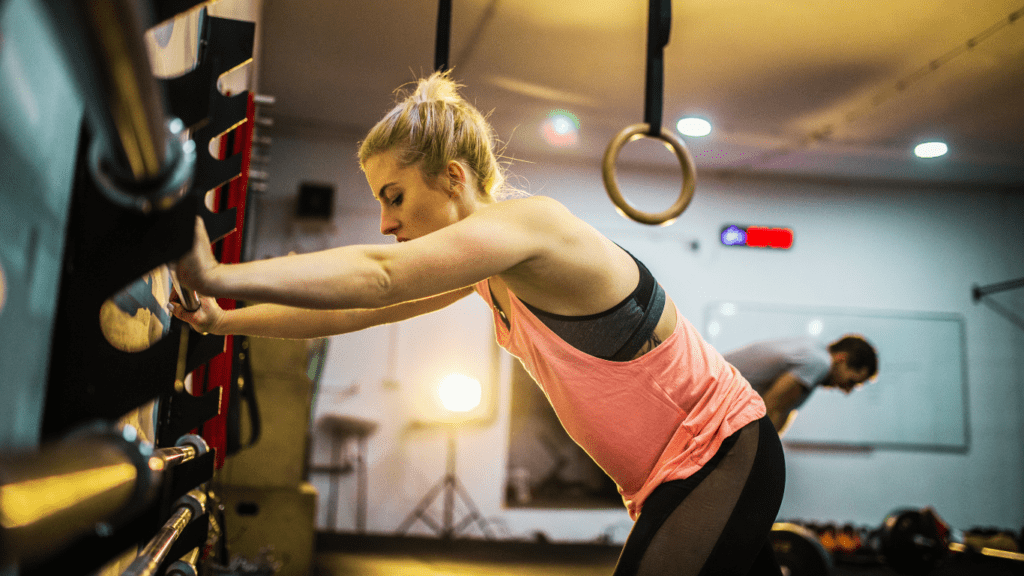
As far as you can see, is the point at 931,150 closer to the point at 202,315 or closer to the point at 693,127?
the point at 693,127

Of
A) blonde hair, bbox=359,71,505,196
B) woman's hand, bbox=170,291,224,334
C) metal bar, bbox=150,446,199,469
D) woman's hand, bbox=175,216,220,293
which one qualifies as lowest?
metal bar, bbox=150,446,199,469

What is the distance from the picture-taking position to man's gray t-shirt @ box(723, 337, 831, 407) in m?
2.74

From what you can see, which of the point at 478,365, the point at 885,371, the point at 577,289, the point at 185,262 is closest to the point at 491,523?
the point at 478,365

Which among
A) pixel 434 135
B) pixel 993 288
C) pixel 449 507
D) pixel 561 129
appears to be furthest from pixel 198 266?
pixel 993 288

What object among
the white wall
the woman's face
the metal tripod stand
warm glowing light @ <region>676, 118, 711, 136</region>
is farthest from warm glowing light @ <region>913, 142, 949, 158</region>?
the woman's face

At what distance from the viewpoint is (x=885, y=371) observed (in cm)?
550

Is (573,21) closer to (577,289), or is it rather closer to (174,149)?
(577,289)

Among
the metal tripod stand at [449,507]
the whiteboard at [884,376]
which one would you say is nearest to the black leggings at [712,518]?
the metal tripod stand at [449,507]

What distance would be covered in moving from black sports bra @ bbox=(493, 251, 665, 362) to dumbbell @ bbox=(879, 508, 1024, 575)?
12.4ft

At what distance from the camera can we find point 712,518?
100 centimetres

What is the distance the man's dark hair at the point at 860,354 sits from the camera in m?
2.94

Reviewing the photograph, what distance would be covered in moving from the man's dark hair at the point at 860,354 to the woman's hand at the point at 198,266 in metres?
2.99

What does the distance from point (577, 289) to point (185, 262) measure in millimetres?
565

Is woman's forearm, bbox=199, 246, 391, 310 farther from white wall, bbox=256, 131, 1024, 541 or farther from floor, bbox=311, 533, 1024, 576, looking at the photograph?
white wall, bbox=256, 131, 1024, 541
